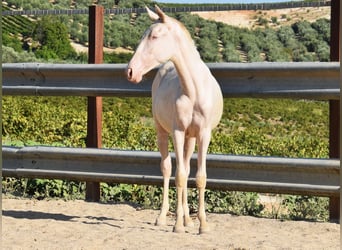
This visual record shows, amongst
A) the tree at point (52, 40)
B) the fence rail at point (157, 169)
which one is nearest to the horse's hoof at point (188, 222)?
the fence rail at point (157, 169)

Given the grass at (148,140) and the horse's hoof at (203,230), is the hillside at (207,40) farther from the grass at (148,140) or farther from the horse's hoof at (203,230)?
the horse's hoof at (203,230)

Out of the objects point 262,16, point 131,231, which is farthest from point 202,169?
point 262,16

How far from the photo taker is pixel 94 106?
23.4 feet

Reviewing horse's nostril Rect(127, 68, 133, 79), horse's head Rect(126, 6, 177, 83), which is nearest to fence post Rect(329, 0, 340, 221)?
horse's head Rect(126, 6, 177, 83)

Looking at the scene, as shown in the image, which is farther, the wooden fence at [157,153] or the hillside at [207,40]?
the hillside at [207,40]

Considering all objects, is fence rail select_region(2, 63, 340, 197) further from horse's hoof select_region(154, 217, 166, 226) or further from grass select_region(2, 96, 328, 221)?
horse's hoof select_region(154, 217, 166, 226)

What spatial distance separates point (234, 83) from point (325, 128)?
A: 1554 cm

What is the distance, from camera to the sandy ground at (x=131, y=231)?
528cm

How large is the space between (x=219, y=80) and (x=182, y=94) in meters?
0.85

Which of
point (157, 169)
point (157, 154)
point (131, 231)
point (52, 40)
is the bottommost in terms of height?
point (131, 231)

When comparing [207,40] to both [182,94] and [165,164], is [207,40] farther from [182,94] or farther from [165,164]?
[182,94]

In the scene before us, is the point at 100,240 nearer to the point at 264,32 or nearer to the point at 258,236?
the point at 258,236

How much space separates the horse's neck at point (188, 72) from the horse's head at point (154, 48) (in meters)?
0.09

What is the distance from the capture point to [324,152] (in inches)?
444
